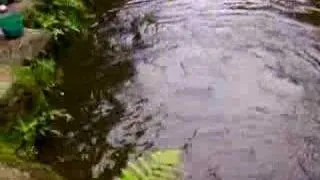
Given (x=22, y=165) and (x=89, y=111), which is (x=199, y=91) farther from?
(x=22, y=165)

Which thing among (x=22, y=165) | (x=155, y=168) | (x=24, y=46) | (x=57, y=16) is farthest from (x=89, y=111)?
(x=155, y=168)

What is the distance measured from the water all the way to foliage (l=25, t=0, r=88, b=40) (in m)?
0.29

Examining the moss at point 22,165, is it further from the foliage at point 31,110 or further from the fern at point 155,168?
the fern at point 155,168

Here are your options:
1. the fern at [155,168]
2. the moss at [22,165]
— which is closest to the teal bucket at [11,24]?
the moss at [22,165]

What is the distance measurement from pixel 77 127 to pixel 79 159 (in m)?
0.60

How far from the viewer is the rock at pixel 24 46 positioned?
22.5 feet

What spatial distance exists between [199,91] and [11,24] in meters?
2.17

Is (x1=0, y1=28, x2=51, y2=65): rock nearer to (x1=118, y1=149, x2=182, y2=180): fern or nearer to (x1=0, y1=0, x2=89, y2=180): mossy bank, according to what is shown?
(x1=0, y1=0, x2=89, y2=180): mossy bank

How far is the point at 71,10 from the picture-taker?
857cm

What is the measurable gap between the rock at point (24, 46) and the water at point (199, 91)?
45 cm

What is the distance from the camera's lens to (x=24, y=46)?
7.07 metres

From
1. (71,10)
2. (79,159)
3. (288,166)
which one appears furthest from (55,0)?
(288,166)

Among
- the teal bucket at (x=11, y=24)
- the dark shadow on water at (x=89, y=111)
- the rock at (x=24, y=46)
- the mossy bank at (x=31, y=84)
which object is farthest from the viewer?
the teal bucket at (x=11, y=24)

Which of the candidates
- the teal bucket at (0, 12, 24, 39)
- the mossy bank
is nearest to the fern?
the mossy bank
